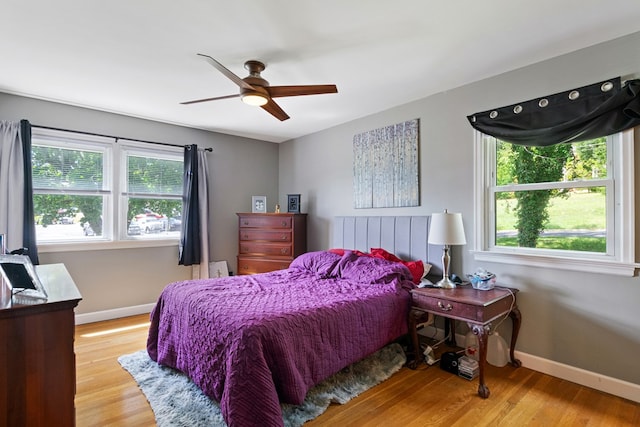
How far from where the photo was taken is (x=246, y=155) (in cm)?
488

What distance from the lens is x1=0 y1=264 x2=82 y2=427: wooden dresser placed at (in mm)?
1195

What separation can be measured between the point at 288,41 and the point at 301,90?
330 mm

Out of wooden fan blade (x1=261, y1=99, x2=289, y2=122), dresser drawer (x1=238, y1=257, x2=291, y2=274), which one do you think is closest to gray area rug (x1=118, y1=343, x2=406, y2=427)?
dresser drawer (x1=238, y1=257, x2=291, y2=274)

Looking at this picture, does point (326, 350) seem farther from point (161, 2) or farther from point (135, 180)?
point (135, 180)

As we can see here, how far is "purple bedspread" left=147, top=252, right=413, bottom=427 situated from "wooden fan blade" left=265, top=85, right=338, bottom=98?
1516mm

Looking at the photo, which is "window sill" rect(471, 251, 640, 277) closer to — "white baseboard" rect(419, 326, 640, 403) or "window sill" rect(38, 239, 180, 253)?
"white baseboard" rect(419, 326, 640, 403)

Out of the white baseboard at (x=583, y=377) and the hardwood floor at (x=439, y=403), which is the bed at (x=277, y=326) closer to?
the hardwood floor at (x=439, y=403)

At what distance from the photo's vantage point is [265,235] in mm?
4398

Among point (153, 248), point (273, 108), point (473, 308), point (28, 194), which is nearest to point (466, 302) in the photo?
point (473, 308)

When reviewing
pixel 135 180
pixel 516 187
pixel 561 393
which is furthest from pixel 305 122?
pixel 561 393

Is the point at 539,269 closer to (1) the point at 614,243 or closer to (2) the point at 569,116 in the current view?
(1) the point at 614,243

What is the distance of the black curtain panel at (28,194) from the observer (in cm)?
Answer: 316

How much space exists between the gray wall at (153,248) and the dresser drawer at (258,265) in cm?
24

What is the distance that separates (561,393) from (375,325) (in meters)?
1.33
